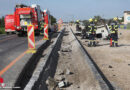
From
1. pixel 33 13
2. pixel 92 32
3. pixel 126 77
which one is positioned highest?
pixel 33 13

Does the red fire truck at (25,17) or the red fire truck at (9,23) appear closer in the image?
the red fire truck at (25,17)

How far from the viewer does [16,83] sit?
4891 mm

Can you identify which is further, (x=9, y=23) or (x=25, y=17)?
(x=9, y=23)

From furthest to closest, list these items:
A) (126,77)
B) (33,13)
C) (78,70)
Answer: (33,13) → (78,70) → (126,77)

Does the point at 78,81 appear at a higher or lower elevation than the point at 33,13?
lower

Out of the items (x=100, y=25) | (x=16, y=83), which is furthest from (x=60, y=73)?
(x=100, y=25)

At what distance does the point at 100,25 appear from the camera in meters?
20.7

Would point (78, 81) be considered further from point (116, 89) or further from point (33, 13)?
→ point (33, 13)

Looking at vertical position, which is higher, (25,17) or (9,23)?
(25,17)

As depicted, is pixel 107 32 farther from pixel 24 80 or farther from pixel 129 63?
pixel 24 80

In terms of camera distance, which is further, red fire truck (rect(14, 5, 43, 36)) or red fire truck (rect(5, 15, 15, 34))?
red fire truck (rect(5, 15, 15, 34))

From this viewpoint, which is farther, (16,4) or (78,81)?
(16,4)

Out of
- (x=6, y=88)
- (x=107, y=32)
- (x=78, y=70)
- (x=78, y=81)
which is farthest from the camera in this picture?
(x=107, y=32)

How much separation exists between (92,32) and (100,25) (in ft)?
23.0
